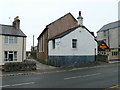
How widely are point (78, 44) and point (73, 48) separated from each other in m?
1.22

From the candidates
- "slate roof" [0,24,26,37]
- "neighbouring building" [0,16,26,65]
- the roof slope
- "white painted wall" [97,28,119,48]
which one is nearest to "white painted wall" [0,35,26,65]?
"neighbouring building" [0,16,26,65]

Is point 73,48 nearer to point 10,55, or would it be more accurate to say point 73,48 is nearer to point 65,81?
point 10,55

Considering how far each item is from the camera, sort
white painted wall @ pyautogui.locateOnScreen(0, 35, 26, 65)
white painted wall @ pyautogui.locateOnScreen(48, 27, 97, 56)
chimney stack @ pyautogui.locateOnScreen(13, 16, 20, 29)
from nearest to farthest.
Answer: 1. white painted wall @ pyautogui.locateOnScreen(48, 27, 97, 56)
2. white painted wall @ pyautogui.locateOnScreen(0, 35, 26, 65)
3. chimney stack @ pyautogui.locateOnScreen(13, 16, 20, 29)

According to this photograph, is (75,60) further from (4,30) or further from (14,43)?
(4,30)

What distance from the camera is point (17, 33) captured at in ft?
84.1

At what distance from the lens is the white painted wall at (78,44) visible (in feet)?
75.7

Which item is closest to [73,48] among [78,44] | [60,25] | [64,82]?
[78,44]

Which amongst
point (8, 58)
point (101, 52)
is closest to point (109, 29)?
point (101, 52)

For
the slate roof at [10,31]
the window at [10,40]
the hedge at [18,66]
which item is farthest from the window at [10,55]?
the hedge at [18,66]

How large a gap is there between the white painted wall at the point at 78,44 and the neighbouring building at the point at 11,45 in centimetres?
560

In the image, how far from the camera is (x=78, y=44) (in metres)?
24.2

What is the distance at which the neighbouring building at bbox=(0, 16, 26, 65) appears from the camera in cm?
2355

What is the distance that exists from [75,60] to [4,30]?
45.6 ft

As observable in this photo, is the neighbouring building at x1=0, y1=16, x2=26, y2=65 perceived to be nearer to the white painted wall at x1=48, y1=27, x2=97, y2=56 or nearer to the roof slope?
the roof slope
